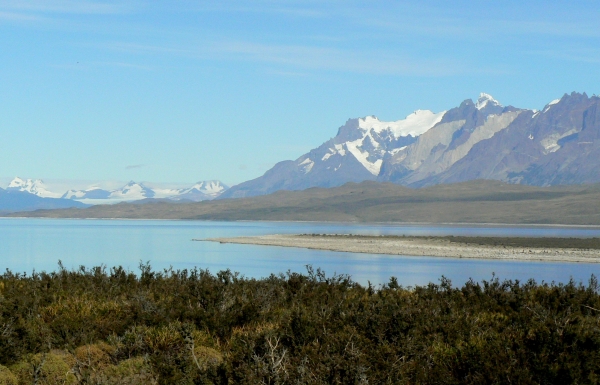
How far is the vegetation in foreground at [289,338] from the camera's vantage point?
1001 cm

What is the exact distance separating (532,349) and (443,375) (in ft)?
5.14

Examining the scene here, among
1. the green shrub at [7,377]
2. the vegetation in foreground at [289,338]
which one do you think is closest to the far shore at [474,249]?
the vegetation in foreground at [289,338]

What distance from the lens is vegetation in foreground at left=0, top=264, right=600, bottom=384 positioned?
10008 mm

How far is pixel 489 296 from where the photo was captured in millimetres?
16859

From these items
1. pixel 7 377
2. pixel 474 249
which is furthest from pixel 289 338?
pixel 474 249

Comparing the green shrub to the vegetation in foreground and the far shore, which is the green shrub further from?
the far shore

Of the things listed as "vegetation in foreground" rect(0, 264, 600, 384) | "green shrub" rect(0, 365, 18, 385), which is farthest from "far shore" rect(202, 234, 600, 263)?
"green shrub" rect(0, 365, 18, 385)

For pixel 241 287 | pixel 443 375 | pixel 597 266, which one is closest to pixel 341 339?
pixel 443 375

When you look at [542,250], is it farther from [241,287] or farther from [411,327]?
[411,327]

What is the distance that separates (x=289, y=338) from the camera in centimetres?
1191

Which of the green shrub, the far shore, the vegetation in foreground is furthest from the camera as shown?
the far shore

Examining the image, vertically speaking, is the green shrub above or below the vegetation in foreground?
below

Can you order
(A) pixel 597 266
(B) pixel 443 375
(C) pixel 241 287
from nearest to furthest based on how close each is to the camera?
(B) pixel 443 375, (C) pixel 241 287, (A) pixel 597 266

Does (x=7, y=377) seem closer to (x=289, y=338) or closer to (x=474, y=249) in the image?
(x=289, y=338)
